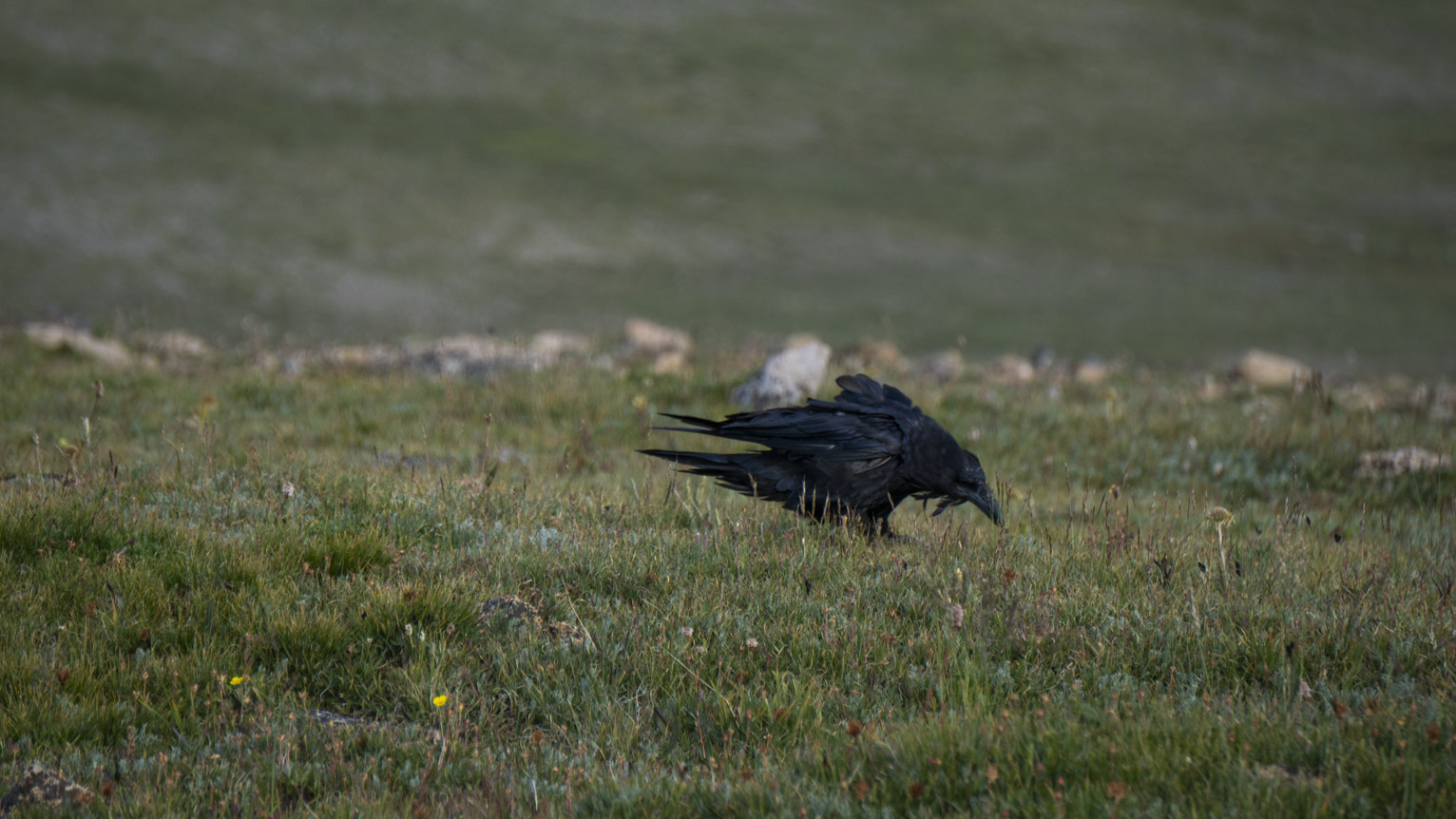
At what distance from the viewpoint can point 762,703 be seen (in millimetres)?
3504

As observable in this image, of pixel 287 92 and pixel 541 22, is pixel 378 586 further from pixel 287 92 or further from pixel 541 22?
pixel 541 22

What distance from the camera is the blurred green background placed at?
24.0 m

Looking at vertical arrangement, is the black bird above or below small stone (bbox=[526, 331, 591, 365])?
below

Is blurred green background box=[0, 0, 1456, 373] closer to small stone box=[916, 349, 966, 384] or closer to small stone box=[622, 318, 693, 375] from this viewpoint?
small stone box=[622, 318, 693, 375]

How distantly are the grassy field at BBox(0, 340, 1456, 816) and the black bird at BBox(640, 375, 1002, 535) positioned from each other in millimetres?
247

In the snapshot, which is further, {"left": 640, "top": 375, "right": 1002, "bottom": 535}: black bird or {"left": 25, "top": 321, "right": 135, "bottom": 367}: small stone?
{"left": 25, "top": 321, "right": 135, "bottom": 367}: small stone

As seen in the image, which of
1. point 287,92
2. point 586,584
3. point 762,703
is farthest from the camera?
point 287,92

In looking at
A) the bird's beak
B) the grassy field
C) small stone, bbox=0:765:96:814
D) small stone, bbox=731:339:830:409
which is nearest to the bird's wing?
the bird's beak

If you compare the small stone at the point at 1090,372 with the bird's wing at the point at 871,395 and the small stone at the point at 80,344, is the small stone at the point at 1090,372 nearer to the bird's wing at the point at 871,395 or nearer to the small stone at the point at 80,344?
the bird's wing at the point at 871,395

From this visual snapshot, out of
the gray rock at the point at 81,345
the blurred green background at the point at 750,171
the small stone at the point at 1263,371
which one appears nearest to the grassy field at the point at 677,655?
the gray rock at the point at 81,345

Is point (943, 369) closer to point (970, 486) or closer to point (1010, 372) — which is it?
point (1010, 372)

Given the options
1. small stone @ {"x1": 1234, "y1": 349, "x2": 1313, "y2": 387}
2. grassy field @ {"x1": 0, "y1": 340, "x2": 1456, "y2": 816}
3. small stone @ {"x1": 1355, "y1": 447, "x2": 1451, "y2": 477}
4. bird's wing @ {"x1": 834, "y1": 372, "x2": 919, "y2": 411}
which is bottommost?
grassy field @ {"x1": 0, "y1": 340, "x2": 1456, "y2": 816}

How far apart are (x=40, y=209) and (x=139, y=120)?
28.2ft

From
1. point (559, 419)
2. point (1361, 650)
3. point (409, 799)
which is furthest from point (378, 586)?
point (559, 419)
